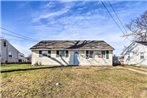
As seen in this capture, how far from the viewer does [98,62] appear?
3077cm

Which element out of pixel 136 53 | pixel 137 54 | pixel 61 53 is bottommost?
pixel 137 54

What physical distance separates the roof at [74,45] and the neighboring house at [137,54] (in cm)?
568

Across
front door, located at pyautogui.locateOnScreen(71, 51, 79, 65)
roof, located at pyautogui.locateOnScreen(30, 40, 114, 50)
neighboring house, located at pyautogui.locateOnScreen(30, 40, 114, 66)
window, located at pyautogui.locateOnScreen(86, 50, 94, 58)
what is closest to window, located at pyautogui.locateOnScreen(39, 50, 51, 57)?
neighboring house, located at pyautogui.locateOnScreen(30, 40, 114, 66)

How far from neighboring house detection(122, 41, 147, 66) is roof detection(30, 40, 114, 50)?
5680 millimetres

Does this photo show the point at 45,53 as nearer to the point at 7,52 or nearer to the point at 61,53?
the point at 61,53

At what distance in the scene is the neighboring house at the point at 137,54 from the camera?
33.9 metres

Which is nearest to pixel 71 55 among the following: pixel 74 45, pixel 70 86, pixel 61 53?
pixel 61 53

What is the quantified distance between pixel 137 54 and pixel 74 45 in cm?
995

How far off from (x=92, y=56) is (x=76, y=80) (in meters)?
14.1

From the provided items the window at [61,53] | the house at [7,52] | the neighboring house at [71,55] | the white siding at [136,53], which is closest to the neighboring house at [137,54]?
the white siding at [136,53]

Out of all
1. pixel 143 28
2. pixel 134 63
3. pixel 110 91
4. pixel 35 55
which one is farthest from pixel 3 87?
pixel 143 28

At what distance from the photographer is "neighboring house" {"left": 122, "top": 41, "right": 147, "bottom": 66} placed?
33.9 m

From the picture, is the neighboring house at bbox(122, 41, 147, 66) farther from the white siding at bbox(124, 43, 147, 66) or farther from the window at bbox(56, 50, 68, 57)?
the window at bbox(56, 50, 68, 57)

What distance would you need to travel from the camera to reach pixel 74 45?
106ft
